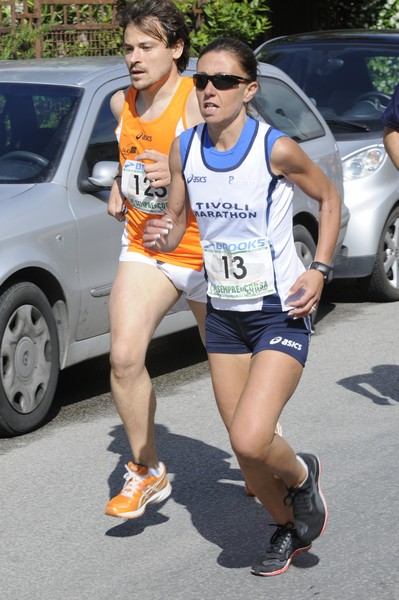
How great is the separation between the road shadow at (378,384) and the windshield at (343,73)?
311cm

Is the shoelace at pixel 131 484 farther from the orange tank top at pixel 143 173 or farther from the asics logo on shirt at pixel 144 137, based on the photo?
the asics logo on shirt at pixel 144 137

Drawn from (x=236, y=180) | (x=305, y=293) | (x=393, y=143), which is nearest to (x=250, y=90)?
(x=236, y=180)

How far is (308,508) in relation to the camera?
15.5ft

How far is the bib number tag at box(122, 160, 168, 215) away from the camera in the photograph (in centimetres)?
531

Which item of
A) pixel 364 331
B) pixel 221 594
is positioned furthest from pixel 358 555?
pixel 364 331

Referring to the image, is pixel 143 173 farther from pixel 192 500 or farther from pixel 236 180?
pixel 192 500

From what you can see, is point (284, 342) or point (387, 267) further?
point (387, 267)

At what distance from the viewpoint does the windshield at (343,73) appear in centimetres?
1049

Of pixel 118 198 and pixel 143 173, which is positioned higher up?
pixel 143 173

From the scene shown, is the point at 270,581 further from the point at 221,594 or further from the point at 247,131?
the point at 247,131

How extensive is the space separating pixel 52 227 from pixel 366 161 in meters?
3.63

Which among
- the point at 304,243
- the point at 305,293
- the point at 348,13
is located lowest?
the point at 348,13

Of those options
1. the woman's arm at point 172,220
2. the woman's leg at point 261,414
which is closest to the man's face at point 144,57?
the woman's arm at point 172,220

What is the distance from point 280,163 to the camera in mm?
4574
